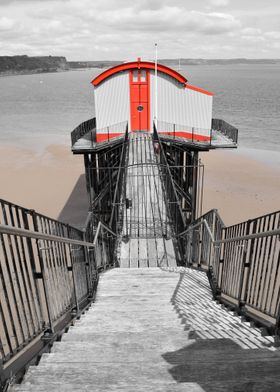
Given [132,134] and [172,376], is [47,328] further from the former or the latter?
[132,134]

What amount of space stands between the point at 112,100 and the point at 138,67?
213 centimetres

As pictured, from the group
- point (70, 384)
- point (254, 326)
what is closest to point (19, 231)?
point (70, 384)

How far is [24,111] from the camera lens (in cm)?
6594

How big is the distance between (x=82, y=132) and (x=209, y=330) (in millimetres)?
16443

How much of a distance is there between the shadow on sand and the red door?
18.5ft

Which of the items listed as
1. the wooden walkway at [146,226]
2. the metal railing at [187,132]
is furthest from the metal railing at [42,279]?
the metal railing at [187,132]

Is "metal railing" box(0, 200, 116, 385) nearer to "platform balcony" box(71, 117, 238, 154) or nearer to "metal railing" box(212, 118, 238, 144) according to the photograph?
"platform balcony" box(71, 117, 238, 154)

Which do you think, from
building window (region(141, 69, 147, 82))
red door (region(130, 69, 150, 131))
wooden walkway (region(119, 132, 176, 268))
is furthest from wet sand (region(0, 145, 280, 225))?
building window (region(141, 69, 147, 82))

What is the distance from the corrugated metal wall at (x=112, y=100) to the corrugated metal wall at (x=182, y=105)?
4.66 feet

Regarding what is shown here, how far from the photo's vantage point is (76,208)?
67.4 ft

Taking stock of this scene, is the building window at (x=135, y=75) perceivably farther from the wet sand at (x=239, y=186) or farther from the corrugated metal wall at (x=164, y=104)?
the wet sand at (x=239, y=186)

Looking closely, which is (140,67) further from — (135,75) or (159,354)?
(159,354)

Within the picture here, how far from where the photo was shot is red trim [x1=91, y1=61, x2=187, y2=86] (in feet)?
56.4

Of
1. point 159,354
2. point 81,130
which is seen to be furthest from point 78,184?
point 159,354
